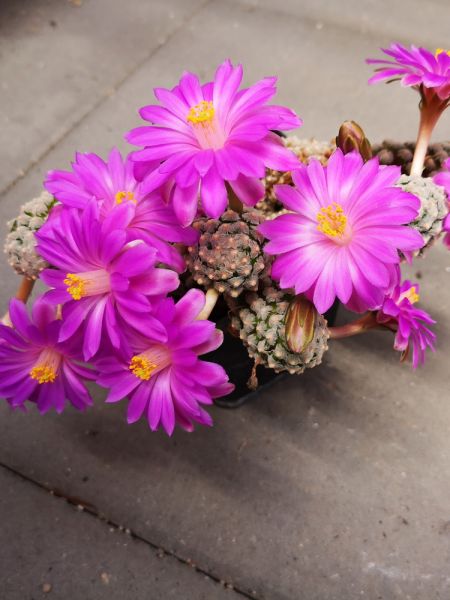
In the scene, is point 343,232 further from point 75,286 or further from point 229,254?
point 75,286

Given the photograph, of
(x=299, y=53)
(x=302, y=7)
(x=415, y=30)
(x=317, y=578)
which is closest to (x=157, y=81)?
(x=299, y=53)

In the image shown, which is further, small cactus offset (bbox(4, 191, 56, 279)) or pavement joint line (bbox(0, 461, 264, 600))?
pavement joint line (bbox(0, 461, 264, 600))

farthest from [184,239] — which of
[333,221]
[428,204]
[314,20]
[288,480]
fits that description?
[314,20]

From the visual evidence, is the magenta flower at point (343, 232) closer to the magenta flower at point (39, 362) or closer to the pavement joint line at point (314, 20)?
the magenta flower at point (39, 362)

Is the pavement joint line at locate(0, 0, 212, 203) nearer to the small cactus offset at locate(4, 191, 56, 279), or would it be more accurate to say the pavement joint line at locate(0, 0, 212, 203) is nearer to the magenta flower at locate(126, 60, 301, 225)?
the small cactus offset at locate(4, 191, 56, 279)

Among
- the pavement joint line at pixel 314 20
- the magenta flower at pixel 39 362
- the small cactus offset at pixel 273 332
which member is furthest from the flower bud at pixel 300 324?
the pavement joint line at pixel 314 20

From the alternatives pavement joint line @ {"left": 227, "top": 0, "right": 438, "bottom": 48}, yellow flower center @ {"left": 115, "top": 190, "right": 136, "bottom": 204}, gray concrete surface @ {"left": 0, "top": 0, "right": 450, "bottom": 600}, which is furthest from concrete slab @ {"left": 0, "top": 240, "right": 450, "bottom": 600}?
pavement joint line @ {"left": 227, "top": 0, "right": 438, "bottom": 48}
